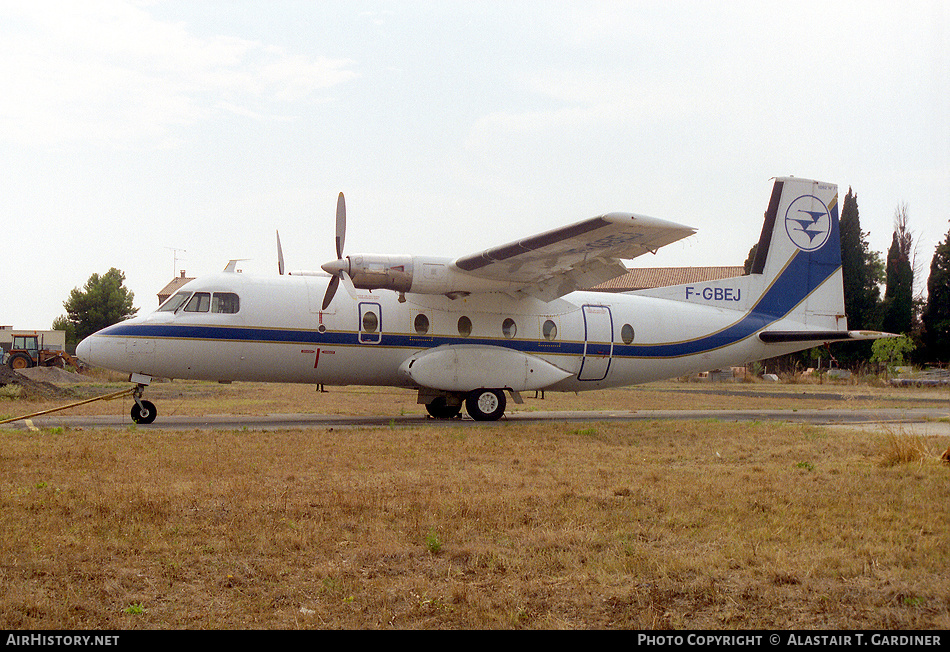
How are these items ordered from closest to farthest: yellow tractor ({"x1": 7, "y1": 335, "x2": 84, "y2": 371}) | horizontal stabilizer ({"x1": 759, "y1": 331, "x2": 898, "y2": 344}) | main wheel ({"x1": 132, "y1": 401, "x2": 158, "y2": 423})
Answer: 1. main wheel ({"x1": 132, "y1": 401, "x2": 158, "y2": 423})
2. horizontal stabilizer ({"x1": 759, "y1": 331, "x2": 898, "y2": 344})
3. yellow tractor ({"x1": 7, "y1": 335, "x2": 84, "y2": 371})

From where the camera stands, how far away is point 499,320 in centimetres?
1852

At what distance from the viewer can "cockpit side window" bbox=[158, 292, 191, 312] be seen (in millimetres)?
16734

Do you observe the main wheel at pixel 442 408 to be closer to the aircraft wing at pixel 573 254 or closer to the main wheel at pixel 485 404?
the main wheel at pixel 485 404

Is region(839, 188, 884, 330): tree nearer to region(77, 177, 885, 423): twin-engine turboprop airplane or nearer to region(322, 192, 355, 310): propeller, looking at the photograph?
region(77, 177, 885, 423): twin-engine turboprop airplane

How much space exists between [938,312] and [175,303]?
5521 cm

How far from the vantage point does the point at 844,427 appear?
1550 cm

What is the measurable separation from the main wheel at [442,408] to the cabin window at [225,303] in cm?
547

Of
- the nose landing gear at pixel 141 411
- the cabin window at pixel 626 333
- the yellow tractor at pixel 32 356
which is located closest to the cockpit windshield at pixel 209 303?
the nose landing gear at pixel 141 411

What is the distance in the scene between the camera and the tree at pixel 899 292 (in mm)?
55375

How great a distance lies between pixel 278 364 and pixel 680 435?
8932 mm

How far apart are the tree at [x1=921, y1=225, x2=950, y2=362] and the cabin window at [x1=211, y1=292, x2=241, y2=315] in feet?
166

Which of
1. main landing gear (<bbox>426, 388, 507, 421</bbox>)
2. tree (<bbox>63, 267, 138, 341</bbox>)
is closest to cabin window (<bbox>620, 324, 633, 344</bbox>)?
main landing gear (<bbox>426, 388, 507, 421</bbox>)

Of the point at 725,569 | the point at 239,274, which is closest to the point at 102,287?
A: the point at 239,274

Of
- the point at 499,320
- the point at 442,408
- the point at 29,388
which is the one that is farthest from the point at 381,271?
the point at 29,388
